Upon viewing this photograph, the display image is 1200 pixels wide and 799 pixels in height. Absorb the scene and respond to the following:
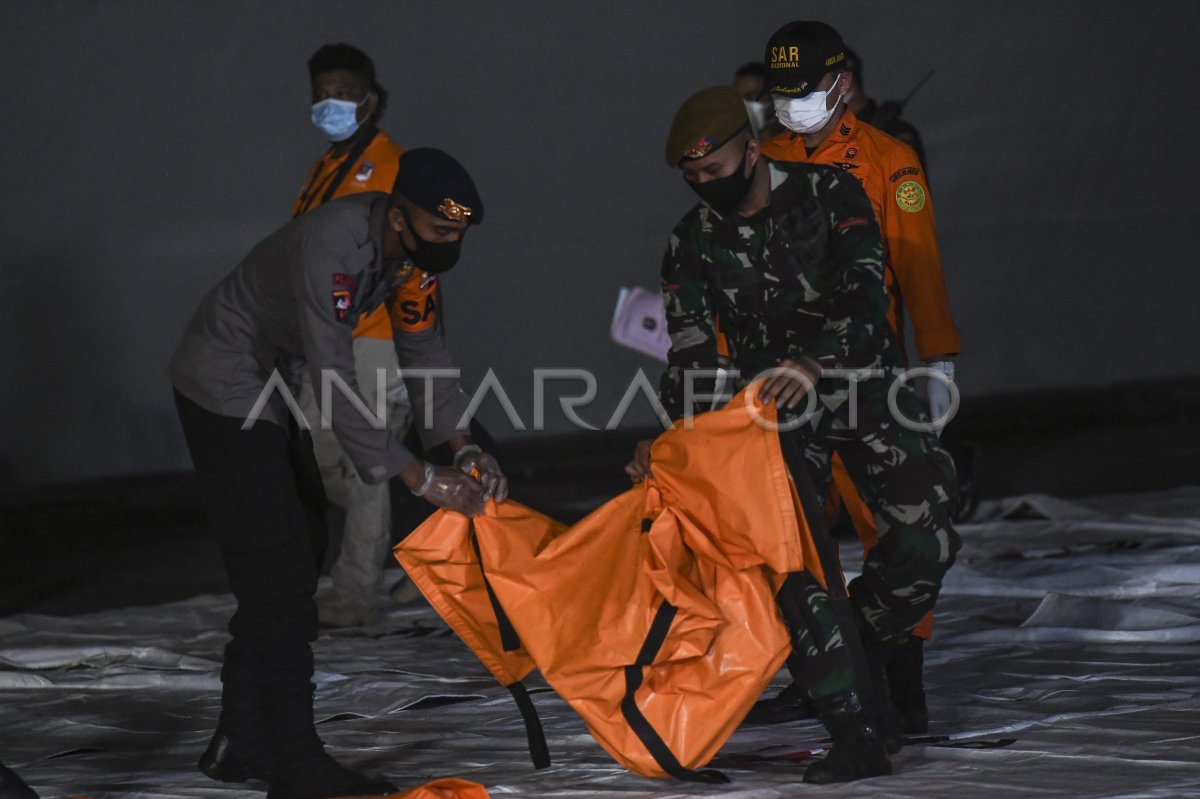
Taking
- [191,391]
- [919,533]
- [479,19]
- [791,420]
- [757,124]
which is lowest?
[919,533]

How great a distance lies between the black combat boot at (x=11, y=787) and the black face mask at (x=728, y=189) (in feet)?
5.47

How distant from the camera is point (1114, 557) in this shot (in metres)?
5.21

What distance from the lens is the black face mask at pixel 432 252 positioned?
3.09 metres

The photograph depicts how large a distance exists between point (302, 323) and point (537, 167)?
4814 millimetres

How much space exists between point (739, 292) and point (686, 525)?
515mm

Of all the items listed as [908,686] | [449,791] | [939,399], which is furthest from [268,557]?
[939,399]

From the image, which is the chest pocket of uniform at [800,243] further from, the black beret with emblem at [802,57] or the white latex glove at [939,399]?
the white latex glove at [939,399]

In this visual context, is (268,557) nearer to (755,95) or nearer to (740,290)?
(740,290)

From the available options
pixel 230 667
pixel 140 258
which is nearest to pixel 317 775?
pixel 230 667

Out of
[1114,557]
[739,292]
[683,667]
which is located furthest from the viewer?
[1114,557]

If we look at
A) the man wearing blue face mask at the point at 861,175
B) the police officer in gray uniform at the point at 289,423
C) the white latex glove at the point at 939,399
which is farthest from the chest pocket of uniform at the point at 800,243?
the white latex glove at the point at 939,399

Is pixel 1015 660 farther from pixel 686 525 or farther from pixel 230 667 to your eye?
pixel 230 667

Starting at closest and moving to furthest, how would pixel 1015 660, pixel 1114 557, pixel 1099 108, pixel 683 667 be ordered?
pixel 683 667 < pixel 1015 660 < pixel 1114 557 < pixel 1099 108

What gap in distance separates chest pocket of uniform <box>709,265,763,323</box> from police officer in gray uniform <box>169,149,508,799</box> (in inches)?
22.2
